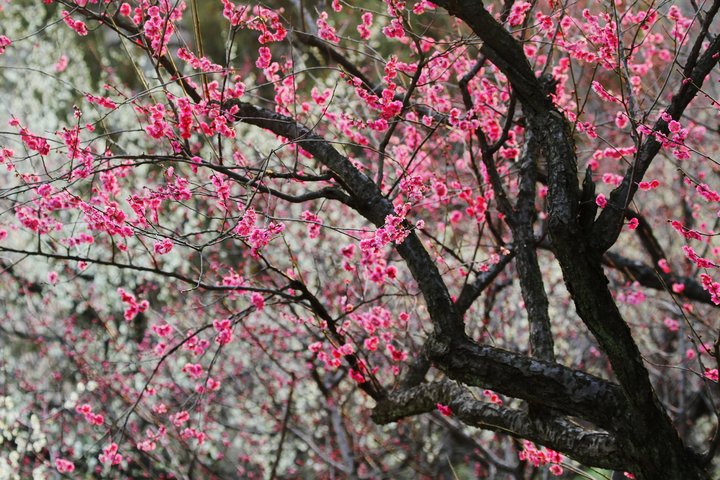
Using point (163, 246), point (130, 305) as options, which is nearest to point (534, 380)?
point (163, 246)

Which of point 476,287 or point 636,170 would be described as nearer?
point 636,170

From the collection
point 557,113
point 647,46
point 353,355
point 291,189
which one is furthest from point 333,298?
point 557,113

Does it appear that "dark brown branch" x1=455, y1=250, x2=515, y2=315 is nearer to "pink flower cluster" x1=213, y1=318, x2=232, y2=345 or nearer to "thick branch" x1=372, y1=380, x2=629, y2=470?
"thick branch" x1=372, y1=380, x2=629, y2=470

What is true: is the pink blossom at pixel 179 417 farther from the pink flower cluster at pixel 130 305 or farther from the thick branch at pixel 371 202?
the thick branch at pixel 371 202

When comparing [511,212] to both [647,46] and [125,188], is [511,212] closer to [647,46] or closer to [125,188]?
[647,46]

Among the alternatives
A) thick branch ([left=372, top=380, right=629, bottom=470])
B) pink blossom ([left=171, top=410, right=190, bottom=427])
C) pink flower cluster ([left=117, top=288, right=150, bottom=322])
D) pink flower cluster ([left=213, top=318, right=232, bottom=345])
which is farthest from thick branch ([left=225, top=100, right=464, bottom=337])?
pink blossom ([left=171, top=410, right=190, bottom=427])

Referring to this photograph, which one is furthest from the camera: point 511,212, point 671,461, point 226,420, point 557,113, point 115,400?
point 226,420

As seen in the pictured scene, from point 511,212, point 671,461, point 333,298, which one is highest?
point 333,298

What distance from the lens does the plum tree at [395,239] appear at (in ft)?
10.1

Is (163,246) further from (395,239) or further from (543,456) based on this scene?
(543,456)

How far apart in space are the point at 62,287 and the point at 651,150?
29.3 feet

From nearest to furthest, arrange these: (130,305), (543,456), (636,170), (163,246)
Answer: (636,170), (163,246), (543,456), (130,305)

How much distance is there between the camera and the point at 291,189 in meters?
9.73

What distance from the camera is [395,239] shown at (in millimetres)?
3463
